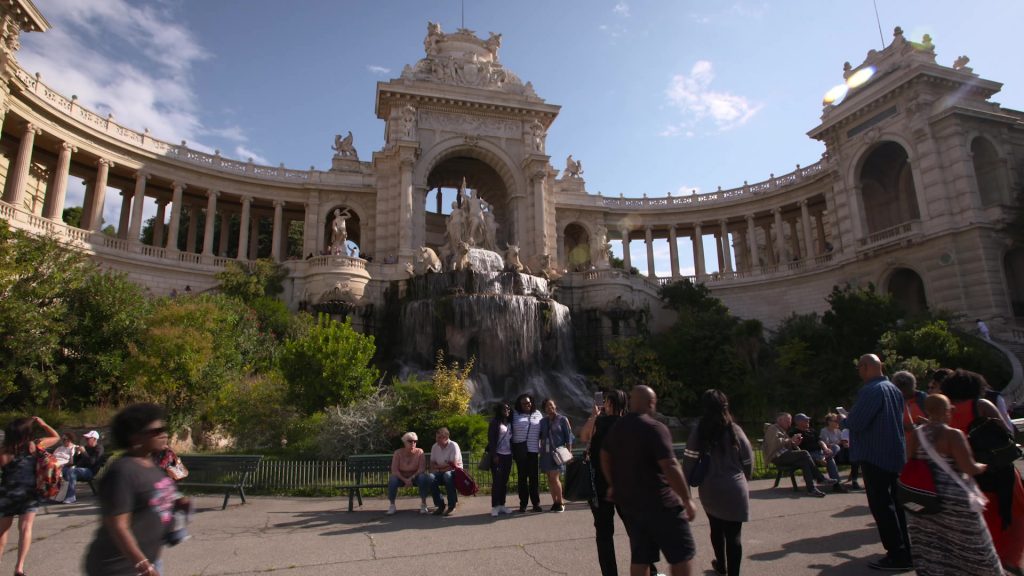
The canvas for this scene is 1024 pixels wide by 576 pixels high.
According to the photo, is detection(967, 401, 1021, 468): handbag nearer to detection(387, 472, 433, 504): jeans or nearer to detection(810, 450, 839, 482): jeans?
detection(810, 450, 839, 482): jeans

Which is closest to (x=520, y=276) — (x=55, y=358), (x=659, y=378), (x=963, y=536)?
(x=659, y=378)

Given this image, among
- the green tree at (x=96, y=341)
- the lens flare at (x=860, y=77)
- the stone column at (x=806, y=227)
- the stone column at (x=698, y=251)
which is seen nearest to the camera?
the green tree at (x=96, y=341)

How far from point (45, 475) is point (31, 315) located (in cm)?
1327

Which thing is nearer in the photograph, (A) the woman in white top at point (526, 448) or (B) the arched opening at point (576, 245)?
(A) the woman in white top at point (526, 448)

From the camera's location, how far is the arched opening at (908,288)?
34.7 m

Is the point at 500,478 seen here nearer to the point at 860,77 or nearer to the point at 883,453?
the point at 883,453

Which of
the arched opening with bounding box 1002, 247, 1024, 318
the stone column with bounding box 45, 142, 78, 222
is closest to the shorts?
the stone column with bounding box 45, 142, 78, 222

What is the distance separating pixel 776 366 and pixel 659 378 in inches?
216

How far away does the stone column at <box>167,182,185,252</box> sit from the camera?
117 feet

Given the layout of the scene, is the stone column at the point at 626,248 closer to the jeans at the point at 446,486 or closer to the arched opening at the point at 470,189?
the arched opening at the point at 470,189

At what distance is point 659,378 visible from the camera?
25531 mm

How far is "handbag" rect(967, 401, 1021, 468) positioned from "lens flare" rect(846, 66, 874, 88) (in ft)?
122

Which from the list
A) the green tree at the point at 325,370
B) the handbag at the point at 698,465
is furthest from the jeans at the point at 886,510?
the green tree at the point at 325,370

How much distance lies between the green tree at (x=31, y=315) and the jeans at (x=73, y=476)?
615 cm
